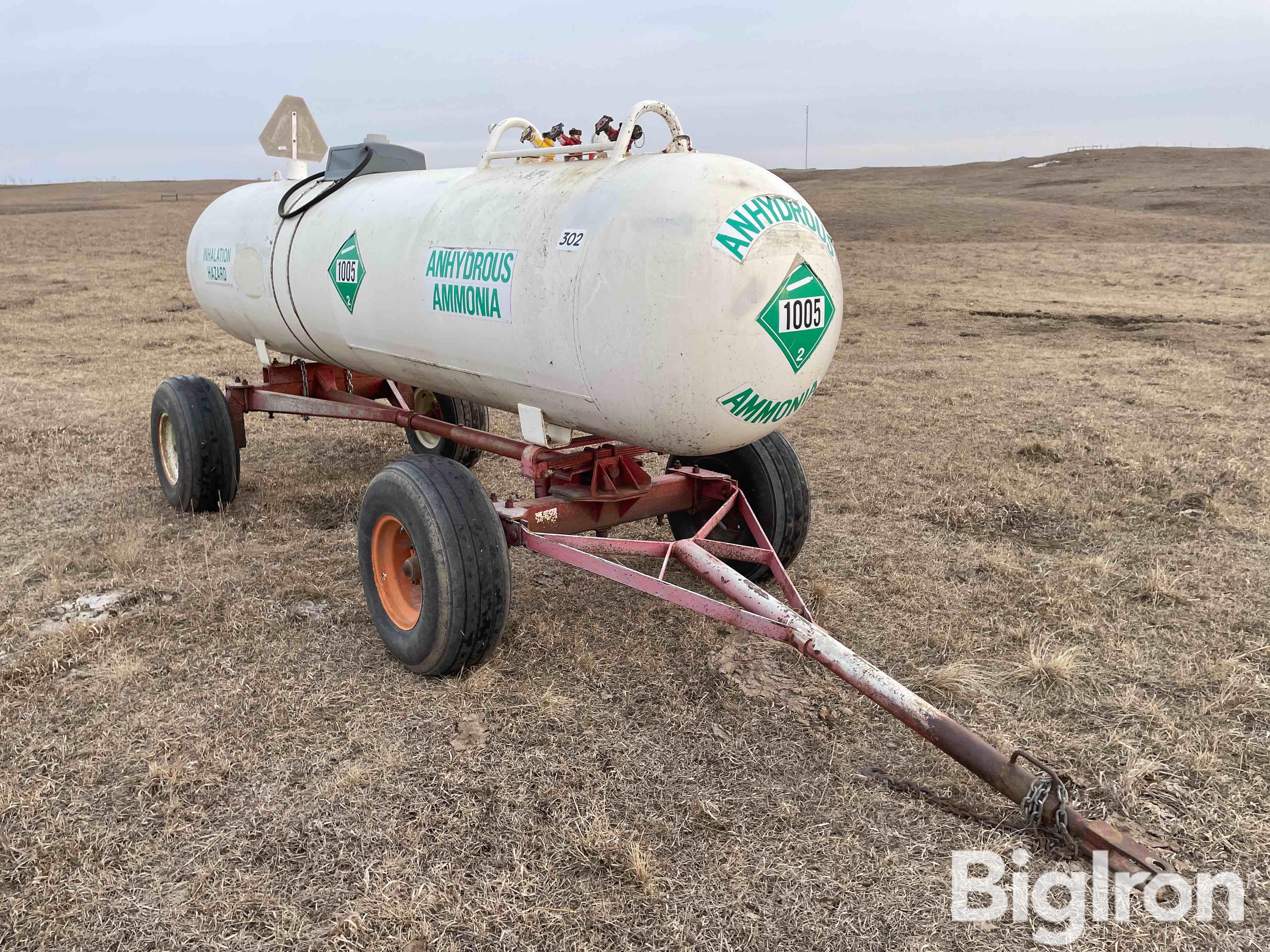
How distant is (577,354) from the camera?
3.41 meters

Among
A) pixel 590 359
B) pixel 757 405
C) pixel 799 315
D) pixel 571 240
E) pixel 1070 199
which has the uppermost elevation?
pixel 1070 199

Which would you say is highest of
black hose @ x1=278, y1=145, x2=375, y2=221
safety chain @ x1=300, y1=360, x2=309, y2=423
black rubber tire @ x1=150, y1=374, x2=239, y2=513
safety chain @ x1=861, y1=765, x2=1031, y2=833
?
black hose @ x1=278, y1=145, x2=375, y2=221

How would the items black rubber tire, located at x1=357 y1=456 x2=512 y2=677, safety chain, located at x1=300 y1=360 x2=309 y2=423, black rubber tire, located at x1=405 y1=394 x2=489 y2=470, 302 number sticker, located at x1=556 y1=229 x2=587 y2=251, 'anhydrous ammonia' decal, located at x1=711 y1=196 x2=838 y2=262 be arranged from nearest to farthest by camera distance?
'anhydrous ammonia' decal, located at x1=711 y1=196 x2=838 y2=262 → 302 number sticker, located at x1=556 y1=229 x2=587 y2=251 → black rubber tire, located at x1=357 y1=456 x2=512 y2=677 → safety chain, located at x1=300 y1=360 x2=309 y2=423 → black rubber tire, located at x1=405 y1=394 x2=489 y2=470

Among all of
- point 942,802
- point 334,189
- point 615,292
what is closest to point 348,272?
point 334,189

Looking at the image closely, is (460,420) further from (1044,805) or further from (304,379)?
(1044,805)

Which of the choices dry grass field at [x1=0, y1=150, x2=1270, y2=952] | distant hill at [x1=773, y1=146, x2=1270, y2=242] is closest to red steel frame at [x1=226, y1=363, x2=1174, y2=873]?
dry grass field at [x1=0, y1=150, x2=1270, y2=952]

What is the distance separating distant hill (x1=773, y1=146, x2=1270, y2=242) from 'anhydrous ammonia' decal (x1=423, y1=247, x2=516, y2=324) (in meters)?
22.3

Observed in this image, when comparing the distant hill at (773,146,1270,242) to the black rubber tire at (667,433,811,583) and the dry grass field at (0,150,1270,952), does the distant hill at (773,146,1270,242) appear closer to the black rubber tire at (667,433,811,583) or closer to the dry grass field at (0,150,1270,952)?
the dry grass field at (0,150,1270,952)

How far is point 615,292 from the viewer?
3232mm

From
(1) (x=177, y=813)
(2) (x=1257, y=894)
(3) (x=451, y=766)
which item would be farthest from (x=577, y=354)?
(2) (x=1257, y=894)

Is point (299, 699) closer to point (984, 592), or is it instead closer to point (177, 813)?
point (177, 813)

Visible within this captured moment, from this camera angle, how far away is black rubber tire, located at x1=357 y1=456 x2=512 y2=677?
355 centimetres

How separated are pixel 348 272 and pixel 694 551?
2.30 m

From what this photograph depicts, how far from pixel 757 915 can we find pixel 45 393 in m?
8.90
